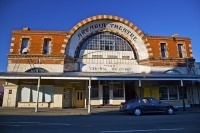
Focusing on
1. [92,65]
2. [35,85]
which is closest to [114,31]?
[92,65]

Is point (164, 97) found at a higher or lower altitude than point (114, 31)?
lower

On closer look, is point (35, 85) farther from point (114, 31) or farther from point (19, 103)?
point (114, 31)

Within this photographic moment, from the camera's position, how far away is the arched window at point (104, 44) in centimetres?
1967

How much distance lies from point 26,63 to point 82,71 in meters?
6.40

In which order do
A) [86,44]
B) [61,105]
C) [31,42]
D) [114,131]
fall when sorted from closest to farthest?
[114,131] → [61,105] → [31,42] → [86,44]

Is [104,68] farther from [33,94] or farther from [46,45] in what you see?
[33,94]

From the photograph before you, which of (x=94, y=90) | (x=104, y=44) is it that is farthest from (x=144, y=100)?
(x=104, y=44)

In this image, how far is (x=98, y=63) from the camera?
19.0 m

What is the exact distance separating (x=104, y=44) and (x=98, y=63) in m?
2.82

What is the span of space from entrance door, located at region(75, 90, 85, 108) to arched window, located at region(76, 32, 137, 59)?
4590mm

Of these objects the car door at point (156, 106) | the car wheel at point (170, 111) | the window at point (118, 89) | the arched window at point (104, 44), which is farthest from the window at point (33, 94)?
the car wheel at point (170, 111)

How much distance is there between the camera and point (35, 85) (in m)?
17.4

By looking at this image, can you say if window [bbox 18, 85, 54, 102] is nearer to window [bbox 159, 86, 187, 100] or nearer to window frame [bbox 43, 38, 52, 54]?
window frame [bbox 43, 38, 52, 54]

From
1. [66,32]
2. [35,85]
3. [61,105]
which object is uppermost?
[66,32]
